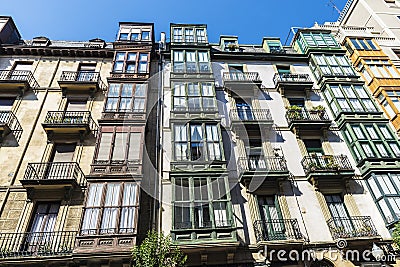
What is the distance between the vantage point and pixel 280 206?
1395 centimetres

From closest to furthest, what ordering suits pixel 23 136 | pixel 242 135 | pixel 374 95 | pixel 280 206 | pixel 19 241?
1. pixel 19 241
2. pixel 280 206
3. pixel 23 136
4. pixel 242 135
5. pixel 374 95

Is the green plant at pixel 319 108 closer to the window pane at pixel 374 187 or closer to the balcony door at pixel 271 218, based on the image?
the window pane at pixel 374 187

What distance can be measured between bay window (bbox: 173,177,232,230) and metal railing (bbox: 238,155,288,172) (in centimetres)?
178

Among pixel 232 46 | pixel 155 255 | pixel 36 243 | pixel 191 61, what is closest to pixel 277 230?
pixel 155 255

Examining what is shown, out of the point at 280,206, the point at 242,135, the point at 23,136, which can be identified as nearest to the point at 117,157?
the point at 23,136

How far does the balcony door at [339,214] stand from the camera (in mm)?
13273

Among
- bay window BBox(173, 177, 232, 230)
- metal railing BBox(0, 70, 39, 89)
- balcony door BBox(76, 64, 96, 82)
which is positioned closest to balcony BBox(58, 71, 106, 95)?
balcony door BBox(76, 64, 96, 82)

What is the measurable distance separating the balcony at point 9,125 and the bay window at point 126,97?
5021 millimetres

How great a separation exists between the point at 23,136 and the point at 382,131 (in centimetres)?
2138

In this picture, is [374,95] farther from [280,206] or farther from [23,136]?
[23,136]

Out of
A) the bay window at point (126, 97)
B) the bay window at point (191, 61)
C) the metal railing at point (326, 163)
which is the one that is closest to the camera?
the metal railing at point (326, 163)

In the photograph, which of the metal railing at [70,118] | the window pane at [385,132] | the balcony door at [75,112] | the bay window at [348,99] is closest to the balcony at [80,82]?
the balcony door at [75,112]

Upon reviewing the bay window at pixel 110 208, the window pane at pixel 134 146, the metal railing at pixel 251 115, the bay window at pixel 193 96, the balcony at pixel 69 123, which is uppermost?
the bay window at pixel 193 96

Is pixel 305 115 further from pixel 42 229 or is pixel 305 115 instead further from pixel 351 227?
pixel 42 229
